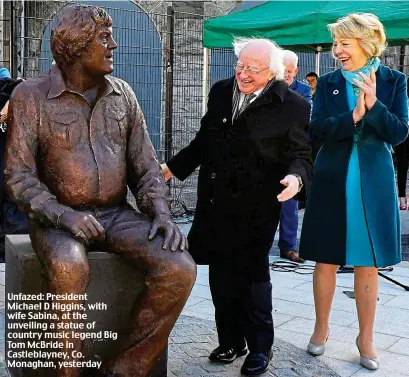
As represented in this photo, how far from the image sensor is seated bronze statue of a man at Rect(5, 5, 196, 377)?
3402 mm

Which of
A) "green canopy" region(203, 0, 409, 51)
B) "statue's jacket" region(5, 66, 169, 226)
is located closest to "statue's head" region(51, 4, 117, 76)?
"statue's jacket" region(5, 66, 169, 226)

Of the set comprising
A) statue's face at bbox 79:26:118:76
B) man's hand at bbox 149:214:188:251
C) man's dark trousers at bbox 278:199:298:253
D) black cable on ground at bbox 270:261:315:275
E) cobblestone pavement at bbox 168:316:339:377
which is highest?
statue's face at bbox 79:26:118:76

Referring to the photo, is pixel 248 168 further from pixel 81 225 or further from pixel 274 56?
pixel 81 225

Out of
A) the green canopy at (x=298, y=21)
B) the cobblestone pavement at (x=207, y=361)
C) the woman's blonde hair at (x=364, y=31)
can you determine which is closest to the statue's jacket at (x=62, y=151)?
the cobblestone pavement at (x=207, y=361)

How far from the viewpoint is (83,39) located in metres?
3.45

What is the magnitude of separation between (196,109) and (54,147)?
636 centimetres

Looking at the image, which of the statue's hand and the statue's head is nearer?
the statue's hand

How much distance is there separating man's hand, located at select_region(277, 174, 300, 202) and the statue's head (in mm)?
1014

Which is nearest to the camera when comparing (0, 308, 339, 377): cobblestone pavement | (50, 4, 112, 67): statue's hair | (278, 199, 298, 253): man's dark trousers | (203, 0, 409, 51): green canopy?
(50, 4, 112, 67): statue's hair

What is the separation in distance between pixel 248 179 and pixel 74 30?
117cm

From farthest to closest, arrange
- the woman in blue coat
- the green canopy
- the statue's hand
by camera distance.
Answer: the green canopy → the woman in blue coat → the statue's hand

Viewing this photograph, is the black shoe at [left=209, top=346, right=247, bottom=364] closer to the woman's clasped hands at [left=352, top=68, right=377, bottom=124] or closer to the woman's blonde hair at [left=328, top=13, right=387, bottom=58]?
the woman's clasped hands at [left=352, top=68, right=377, bottom=124]

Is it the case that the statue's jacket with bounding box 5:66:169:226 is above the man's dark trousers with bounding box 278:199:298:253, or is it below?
above

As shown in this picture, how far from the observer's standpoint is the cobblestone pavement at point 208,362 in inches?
161
